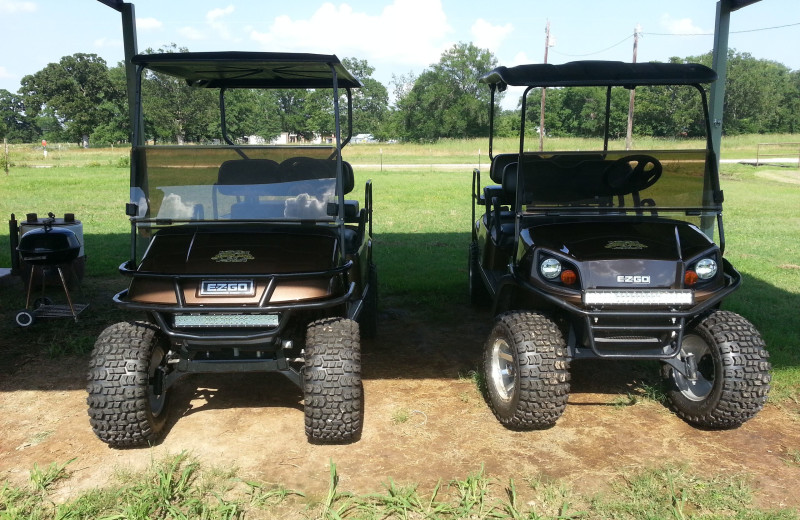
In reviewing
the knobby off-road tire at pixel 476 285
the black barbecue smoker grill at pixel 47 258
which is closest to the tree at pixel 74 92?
the black barbecue smoker grill at pixel 47 258

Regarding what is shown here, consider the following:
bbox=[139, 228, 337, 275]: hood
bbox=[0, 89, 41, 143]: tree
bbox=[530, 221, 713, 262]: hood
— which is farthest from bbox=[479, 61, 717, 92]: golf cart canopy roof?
bbox=[0, 89, 41, 143]: tree

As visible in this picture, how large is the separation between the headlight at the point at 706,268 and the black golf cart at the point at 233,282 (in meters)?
1.97

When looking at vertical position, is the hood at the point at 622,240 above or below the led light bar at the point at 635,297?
above

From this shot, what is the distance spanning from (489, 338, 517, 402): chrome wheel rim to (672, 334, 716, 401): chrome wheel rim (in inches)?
41.2

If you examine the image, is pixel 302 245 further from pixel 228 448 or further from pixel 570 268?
pixel 570 268

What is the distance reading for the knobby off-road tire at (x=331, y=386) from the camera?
3623 mm

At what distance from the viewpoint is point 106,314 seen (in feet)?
21.5

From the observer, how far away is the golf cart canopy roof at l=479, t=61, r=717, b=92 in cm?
438

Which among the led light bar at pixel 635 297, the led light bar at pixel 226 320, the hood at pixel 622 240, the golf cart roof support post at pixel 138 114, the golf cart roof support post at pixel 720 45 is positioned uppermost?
the golf cart roof support post at pixel 720 45

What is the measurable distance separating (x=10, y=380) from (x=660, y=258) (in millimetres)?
4469

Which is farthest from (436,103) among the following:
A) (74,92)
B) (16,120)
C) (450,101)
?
(16,120)

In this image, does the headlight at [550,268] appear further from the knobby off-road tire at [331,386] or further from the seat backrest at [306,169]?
the seat backrest at [306,169]

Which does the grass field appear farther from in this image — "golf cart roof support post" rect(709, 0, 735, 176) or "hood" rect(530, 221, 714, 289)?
"golf cart roof support post" rect(709, 0, 735, 176)

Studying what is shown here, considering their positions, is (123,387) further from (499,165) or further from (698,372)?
(499,165)
